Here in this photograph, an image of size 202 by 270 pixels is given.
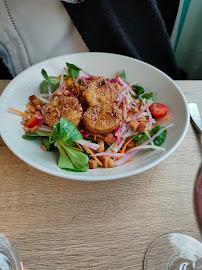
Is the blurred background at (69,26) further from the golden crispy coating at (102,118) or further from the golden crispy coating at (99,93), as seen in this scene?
the golden crispy coating at (102,118)

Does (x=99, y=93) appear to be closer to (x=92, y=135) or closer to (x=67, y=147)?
(x=92, y=135)

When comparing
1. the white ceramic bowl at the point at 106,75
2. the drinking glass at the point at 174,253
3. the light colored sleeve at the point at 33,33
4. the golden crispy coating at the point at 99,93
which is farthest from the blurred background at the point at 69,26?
the drinking glass at the point at 174,253

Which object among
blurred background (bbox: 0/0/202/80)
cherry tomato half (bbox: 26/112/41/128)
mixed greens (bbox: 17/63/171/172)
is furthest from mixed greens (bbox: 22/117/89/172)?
blurred background (bbox: 0/0/202/80)

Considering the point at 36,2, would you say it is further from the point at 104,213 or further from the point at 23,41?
the point at 104,213

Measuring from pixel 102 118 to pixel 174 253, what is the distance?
54cm

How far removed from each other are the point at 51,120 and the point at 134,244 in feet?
1.80

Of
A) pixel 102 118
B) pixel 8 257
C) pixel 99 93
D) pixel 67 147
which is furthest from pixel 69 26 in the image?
pixel 8 257

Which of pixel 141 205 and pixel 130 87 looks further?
pixel 130 87

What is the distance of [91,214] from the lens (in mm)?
878

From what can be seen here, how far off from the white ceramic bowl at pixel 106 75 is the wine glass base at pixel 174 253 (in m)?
0.23

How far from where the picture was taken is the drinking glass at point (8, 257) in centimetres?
70

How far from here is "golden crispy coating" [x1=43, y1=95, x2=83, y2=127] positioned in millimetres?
1043

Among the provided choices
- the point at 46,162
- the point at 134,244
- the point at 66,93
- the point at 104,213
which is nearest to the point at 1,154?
the point at 46,162

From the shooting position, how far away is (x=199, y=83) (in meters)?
1.43
